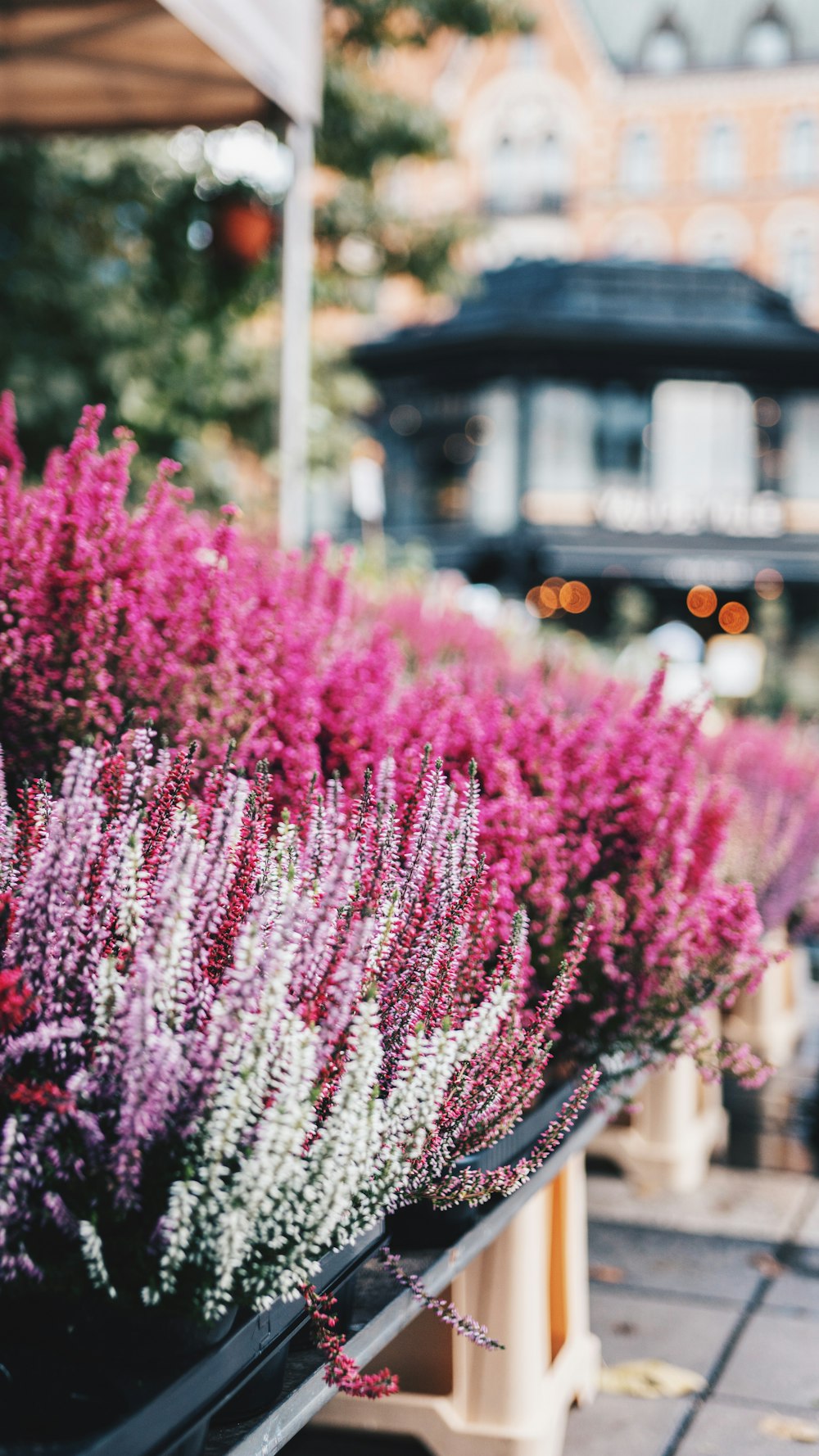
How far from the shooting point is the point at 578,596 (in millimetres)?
26312

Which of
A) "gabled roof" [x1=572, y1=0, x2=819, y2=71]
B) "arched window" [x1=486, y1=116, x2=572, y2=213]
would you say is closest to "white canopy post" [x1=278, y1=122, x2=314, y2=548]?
"arched window" [x1=486, y1=116, x2=572, y2=213]

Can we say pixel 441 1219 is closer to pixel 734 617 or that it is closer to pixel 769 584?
pixel 769 584

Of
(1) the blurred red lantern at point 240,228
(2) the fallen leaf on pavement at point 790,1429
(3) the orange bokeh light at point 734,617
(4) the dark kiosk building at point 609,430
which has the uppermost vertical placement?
(4) the dark kiosk building at point 609,430

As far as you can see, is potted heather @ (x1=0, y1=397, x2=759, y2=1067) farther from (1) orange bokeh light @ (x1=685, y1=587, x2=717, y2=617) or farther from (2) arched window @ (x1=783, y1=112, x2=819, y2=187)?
(2) arched window @ (x1=783, y1=112, x2=819, y2=187)

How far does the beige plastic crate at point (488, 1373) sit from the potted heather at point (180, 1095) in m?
0.90

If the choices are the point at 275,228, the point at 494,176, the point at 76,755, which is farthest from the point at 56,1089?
the point at 494,176

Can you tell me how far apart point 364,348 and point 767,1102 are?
2247 centimetres

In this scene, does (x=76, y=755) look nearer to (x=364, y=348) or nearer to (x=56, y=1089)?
(x=56, y=1089)

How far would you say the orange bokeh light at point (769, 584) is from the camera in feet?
82.6

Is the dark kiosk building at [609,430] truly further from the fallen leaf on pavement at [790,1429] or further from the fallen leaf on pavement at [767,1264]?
the fallen leaf on pavement at [790,1429]

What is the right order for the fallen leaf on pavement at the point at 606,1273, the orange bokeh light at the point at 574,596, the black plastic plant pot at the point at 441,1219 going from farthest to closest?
the orange bokeh light at the point at 574,596 < the fallen leaf on pavement at the point at 606,1273 < the black plastic plant pot at the point at 441,1219

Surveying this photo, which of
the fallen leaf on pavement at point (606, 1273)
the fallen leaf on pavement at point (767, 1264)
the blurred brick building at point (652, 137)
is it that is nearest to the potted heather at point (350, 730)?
the fallen leaf on pavement at point (606, 1273)

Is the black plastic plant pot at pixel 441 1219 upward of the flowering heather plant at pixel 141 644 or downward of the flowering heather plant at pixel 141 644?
downward

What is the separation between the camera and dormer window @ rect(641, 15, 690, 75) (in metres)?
40.5
